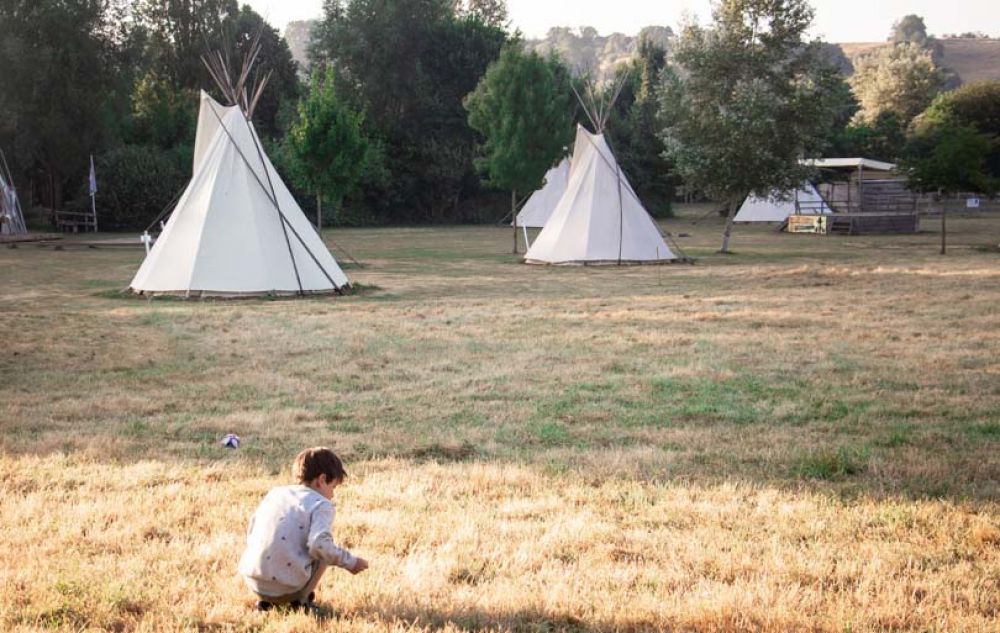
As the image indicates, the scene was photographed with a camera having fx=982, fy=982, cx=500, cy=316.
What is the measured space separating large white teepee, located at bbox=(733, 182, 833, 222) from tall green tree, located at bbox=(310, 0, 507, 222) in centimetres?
Result: 1468

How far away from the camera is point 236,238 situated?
58.5 ft

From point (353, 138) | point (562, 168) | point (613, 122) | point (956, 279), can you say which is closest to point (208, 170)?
point (353, 138)

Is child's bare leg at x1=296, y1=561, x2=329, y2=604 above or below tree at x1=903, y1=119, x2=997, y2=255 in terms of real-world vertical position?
below

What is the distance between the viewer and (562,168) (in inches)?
1871

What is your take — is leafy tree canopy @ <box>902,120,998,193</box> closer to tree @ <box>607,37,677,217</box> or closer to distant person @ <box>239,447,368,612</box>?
tree @ <box>607,37,677,217</box>

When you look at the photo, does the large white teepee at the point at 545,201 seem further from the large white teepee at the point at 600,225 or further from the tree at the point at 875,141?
the tree at the point at 875,141

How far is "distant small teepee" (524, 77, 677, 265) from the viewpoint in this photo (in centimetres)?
2577

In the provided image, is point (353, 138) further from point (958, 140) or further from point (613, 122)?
point (613, 122)

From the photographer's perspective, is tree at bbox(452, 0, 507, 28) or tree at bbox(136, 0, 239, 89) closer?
tree at bbox(136, 0, 239, 89)

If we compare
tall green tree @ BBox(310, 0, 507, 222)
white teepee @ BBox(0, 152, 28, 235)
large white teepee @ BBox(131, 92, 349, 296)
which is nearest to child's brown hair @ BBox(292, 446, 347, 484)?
large white teepee @ BBox(131, 92, 349, 296)

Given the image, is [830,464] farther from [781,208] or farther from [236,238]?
[781,208]

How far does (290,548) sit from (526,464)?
2628mm

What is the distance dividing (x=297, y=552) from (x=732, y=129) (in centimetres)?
2669

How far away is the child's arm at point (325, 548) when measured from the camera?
12.4 feet
